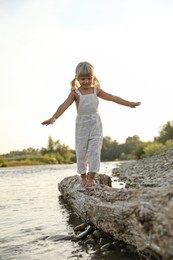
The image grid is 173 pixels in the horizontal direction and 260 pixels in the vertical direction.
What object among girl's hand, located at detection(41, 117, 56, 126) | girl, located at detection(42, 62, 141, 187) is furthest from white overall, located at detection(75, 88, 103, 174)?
girl's hand, located at detection(41, 117, 56, 126)

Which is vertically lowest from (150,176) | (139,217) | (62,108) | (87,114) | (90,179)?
(139,217)

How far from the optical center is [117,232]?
15.6 ft

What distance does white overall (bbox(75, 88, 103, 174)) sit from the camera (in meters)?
6.47

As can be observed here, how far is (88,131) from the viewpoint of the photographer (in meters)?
6.54

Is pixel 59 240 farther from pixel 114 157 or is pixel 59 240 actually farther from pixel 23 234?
pixel 114 157

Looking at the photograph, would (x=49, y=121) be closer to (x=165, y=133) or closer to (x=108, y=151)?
(x=165, y=133)

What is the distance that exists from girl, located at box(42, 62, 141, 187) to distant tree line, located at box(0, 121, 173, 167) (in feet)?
159

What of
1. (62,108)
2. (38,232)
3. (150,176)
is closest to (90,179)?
(38,232)

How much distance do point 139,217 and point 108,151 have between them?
130516 mm

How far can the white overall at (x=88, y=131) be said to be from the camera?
6469 mm

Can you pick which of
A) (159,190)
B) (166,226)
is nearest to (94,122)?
(159,190)

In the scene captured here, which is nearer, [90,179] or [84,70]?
[84,70]

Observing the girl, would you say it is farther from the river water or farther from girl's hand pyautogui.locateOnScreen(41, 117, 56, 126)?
the river water

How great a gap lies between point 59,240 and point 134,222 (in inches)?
75.3
